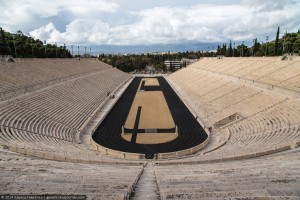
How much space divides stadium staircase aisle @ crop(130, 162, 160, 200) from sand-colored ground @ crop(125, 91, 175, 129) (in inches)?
550

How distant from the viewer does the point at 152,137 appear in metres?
22.9

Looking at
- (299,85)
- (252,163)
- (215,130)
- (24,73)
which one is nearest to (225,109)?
(215,130)

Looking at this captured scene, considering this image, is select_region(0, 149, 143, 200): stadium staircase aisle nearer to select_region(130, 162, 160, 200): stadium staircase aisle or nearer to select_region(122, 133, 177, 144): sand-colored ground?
select_region(130, 162, 160, 200): stadium staircase aisle

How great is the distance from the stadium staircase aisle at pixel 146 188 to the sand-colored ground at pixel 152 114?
13973 mm

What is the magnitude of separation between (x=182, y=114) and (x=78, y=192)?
22.8m

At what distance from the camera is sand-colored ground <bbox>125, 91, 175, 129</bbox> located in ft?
87.5

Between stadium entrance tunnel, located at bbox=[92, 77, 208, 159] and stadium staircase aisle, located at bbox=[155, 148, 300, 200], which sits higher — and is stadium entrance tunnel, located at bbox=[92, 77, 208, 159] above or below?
below

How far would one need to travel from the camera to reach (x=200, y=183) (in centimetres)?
1027

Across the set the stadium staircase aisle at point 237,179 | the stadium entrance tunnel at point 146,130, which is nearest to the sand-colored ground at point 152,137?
the stadium entrance tunnel at point 146,130

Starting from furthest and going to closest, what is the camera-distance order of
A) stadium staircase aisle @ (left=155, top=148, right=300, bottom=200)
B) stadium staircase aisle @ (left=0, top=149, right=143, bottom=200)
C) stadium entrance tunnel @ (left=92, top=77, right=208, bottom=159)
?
stadium entrance tunnel @ (left=92, top=77, right=208, bottom=159) < stadium staircase aisle @ (left=0, top=149, right=143, bottom=200) < stadium staircase aisle @ (left=155, top=148, right=300, bottom=200)

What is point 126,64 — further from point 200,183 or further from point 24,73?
point 200,183

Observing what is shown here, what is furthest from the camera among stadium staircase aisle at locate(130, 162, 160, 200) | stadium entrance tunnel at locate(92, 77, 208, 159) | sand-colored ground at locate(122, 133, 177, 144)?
sand-colored ground at locate(122, 133, 177, 144)

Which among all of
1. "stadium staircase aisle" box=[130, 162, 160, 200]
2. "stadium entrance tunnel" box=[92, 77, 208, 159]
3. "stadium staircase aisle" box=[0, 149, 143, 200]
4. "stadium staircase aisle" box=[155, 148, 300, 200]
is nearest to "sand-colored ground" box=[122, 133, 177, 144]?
"stadium entrance tunnel" box=[92, 77, 208, 159]

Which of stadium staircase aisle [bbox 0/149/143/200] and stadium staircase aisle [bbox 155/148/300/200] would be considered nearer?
stadium staircase aisle [bbox 155/148/300/200]
